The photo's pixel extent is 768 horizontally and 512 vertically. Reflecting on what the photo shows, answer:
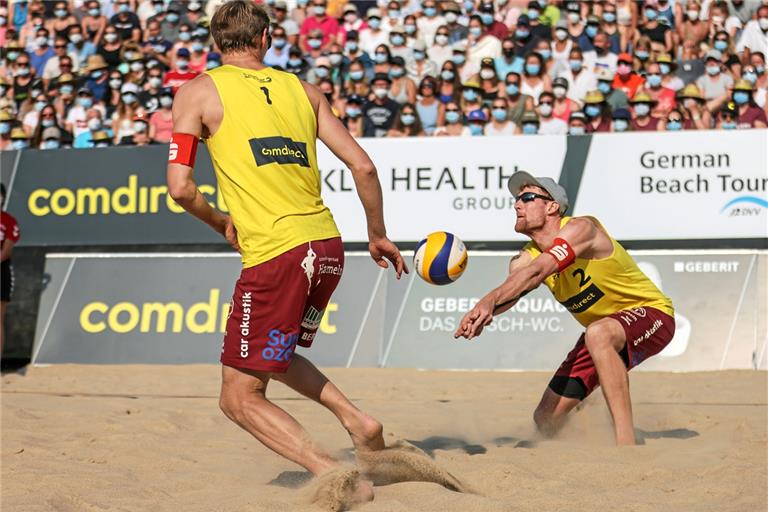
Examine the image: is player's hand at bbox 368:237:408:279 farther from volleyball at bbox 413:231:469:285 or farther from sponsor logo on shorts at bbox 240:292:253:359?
volleyball at bbox 413:231:469:285

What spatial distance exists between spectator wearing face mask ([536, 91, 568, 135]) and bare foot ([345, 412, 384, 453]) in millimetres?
7169

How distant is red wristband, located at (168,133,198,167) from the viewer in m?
4.01

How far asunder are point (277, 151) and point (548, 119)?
7.35 meters

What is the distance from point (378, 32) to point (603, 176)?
169 inches

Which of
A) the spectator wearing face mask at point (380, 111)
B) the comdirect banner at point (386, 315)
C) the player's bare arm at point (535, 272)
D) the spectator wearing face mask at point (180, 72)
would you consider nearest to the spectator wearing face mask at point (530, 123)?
the spectator wearing face mask at point (380, 111)

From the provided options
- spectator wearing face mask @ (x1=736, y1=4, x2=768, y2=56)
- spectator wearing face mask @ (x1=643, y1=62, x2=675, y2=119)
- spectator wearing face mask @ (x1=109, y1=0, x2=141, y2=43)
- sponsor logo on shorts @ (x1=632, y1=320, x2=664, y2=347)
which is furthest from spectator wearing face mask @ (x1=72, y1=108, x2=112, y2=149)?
sponsor logo on shorts @ (x1=632, y1=320, x2=664, y2=347)

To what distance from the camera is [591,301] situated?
5.84m

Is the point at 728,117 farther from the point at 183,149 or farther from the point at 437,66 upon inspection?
the point at 183,149

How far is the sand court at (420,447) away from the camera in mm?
4203

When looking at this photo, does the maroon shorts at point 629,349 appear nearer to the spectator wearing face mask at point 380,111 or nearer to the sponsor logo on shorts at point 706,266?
the sponsor logo on shorts at point 706,266

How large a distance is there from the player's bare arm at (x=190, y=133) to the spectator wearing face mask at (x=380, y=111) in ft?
23.8

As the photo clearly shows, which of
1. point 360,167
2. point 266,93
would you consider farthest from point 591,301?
point 266,93

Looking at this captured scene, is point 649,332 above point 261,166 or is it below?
below

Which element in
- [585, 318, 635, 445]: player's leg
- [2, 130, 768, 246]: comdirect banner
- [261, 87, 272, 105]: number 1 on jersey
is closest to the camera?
[261, 87, 272, 105]: number 1 on jersey
